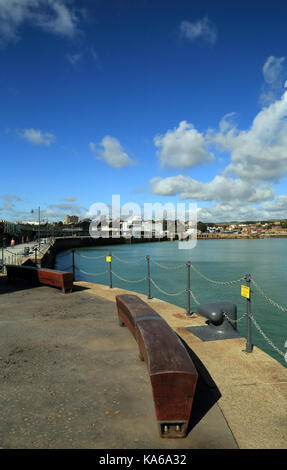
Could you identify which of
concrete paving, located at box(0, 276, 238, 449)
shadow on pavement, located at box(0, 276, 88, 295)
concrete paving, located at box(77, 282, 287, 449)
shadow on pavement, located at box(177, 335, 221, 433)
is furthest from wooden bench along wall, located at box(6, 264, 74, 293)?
shadow on pavement, located at box(177, 335, 221, 433)

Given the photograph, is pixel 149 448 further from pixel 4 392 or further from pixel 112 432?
pixel 4 392

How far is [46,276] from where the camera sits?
1102 cm

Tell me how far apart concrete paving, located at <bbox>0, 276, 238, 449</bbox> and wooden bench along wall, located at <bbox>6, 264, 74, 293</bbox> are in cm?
294

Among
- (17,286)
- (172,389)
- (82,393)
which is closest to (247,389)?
(172,389)

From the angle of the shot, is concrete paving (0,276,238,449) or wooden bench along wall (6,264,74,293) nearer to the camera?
concrete paving (0,276,238,449)

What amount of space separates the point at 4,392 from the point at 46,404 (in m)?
0.73

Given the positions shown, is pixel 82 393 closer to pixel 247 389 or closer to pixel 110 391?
pixel 110 391

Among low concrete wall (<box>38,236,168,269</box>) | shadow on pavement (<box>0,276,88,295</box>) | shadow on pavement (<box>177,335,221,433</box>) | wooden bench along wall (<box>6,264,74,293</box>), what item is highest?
wooden bench along wall (<box>6,264,74,293</box>)

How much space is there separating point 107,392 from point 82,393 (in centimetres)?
32

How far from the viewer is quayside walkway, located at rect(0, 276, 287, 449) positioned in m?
3.06

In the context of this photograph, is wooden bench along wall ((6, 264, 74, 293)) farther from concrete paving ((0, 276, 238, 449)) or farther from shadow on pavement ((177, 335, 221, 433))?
shadow on pavement ((177, 335, 221, 433))

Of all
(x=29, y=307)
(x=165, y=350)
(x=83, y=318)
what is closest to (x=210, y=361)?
(x=165, y=350)

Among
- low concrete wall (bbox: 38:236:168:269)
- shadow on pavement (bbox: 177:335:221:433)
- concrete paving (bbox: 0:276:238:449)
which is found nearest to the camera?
concrete paving (bbox: 0:276:238:449)

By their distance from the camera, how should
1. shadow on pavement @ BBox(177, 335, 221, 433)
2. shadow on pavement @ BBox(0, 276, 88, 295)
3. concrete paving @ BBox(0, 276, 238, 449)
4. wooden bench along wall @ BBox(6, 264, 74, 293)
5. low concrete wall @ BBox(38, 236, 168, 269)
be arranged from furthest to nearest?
low concrete wall @ BBox(38, 236, 168, 269), shadow on pavement @ BBox(0, 276, 88, 295), wooden bench along wall @ BBox(6, 264, 74, 293), shadow on pavement @ BBox(177, 335, 221, 433), concrete paving @ BBox(0, 276, 238, 449)
